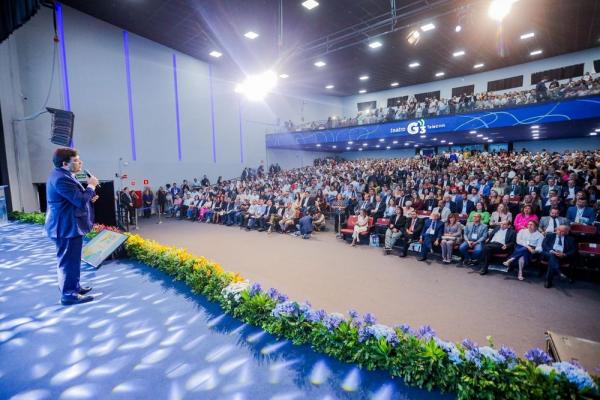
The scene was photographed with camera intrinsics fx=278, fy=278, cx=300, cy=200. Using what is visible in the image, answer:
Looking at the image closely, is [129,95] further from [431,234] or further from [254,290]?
[431,234]

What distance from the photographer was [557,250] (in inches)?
176

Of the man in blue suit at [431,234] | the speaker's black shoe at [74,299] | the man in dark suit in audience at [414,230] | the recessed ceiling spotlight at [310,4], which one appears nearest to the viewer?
the speaker's black shoe at [74,299]

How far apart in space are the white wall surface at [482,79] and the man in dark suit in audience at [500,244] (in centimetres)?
1856

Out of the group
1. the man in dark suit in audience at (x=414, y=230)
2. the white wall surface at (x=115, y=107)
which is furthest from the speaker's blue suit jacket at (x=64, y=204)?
the white wall surface at (x=115, y=107)

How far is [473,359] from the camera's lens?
198 cm

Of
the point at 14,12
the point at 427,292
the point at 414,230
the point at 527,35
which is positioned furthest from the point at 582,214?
the point at 527,35

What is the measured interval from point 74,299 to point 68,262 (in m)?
0.51

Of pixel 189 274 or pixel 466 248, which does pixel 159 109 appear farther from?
pixel 466 248

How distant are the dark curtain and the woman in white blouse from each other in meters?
9.04

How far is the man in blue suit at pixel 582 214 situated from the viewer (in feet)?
18.2

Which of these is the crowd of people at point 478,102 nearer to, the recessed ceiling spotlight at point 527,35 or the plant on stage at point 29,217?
the recessed ceiling spotlight at point 527,35

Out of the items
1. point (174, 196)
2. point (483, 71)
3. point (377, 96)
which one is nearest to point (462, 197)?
point (174, 196)

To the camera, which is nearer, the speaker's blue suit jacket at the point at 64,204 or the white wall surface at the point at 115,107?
the speaker's blue suit jacket at the point at 64,204

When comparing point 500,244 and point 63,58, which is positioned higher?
point 63,58
